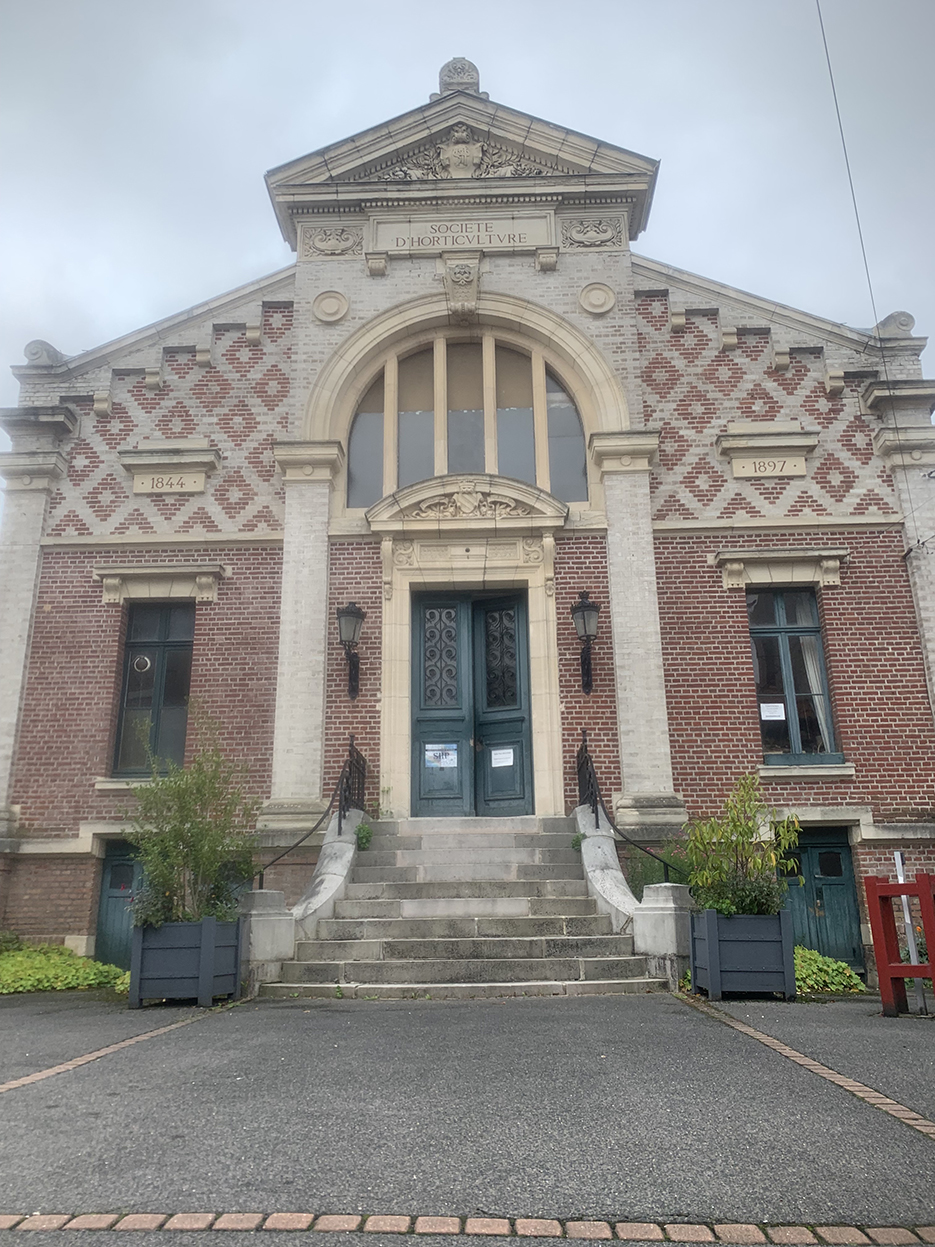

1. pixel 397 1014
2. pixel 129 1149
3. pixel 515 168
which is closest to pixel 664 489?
pixel 515 168

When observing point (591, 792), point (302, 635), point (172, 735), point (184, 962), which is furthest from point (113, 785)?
point (591, 792)

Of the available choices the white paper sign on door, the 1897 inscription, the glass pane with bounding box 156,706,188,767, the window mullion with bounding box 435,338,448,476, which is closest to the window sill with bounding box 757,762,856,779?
the white paper sign on door

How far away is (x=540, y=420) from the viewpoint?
12977 millimetres

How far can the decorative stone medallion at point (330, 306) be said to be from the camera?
13258 mm

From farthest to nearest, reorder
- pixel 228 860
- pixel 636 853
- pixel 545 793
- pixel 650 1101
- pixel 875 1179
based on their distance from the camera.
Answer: pixel 545 793 → pixel 636 853 → pixel 228 860 → pixel 650 1101 → pixel 875 1179

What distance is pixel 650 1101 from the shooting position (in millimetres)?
4125

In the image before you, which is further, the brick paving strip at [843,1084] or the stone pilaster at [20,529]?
the stone pilaster at [20,529]

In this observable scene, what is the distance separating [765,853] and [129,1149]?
5.80 metres

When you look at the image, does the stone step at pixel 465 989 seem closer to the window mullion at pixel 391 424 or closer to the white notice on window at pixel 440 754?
Answer: the white notice on window at pixel 440 754

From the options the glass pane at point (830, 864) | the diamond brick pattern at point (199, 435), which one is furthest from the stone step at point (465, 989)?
the diamond brick pattern at point (199, 435)

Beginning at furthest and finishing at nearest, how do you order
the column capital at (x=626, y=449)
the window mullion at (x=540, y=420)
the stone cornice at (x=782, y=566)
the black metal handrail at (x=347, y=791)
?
the window mullion at (x=540, y=420) → the column capital at (x=626, y=449) → the stone cornice at (x=782, y=566) → the black metal handrail at (x=347, y=791)

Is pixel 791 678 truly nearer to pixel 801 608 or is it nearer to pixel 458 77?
pixel 801 608

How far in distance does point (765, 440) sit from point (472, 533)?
159 inches

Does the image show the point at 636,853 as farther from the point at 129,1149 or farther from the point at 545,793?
the point at 129,1149
